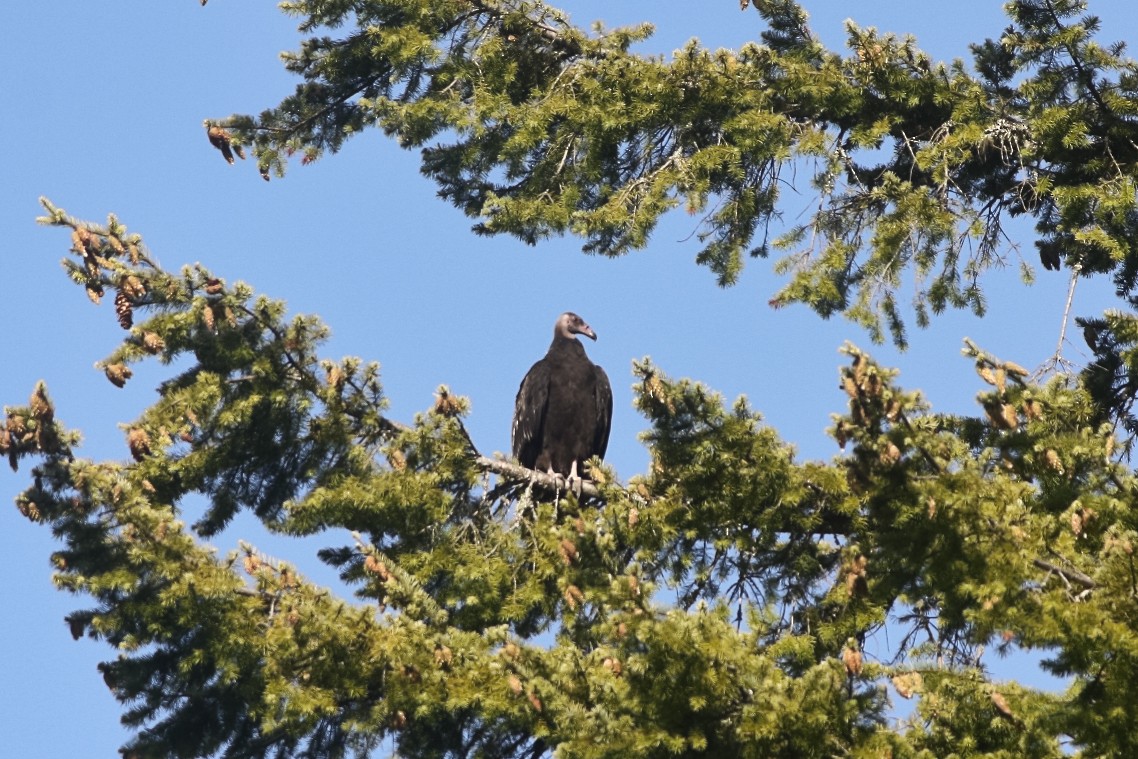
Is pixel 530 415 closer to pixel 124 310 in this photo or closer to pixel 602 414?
pixel 602 414

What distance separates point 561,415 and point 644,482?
4736mm

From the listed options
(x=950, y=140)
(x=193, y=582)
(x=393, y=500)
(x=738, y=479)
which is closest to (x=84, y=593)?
(x=193, y=582)

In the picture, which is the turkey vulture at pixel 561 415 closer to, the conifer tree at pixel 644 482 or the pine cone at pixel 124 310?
the conifer tree at pixel 644 482

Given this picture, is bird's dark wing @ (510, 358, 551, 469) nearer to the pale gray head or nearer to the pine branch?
the pale gray head

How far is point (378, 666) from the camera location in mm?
7379

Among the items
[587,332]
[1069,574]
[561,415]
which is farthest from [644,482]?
[587,332]

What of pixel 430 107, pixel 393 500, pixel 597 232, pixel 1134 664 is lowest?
pixel 1134 664

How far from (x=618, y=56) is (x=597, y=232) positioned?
1.37 meters

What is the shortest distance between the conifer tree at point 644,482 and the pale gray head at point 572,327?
2.64m

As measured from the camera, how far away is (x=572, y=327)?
46.9ft

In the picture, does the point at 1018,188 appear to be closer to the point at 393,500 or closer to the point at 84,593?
the point at 393,500

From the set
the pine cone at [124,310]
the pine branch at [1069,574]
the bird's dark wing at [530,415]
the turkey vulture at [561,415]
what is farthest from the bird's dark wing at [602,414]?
the pine branch at [1069,574]

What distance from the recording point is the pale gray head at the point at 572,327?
46.7 ft

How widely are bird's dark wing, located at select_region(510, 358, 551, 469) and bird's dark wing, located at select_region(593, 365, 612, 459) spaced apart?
442 millimetres
